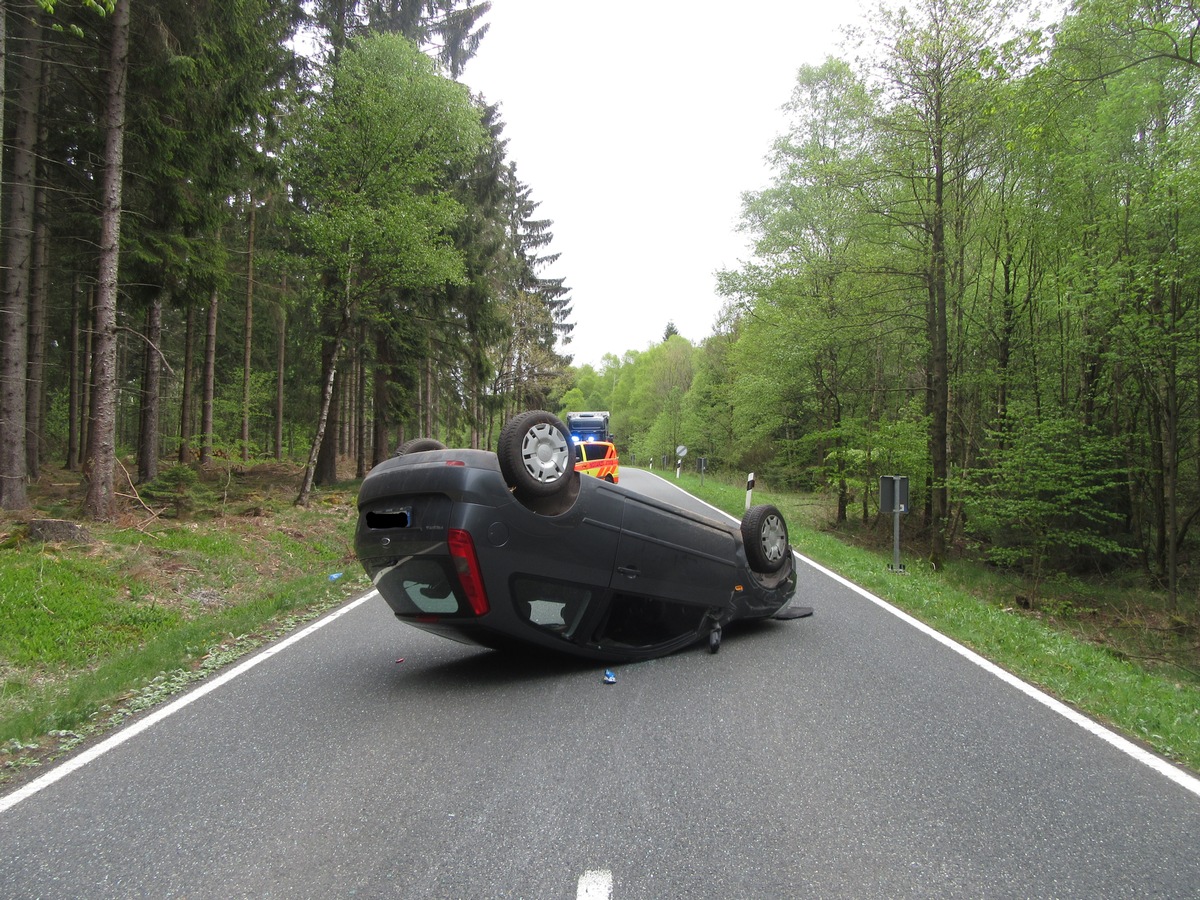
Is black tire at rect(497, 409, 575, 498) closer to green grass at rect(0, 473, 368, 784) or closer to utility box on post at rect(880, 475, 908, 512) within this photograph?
green grass at rect(0, 473, 368, 784)

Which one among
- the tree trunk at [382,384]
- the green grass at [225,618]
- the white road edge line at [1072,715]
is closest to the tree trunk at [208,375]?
the tree trunk at [382,384]

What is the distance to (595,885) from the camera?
8.18 feet

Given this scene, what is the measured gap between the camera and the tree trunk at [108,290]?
9.55m

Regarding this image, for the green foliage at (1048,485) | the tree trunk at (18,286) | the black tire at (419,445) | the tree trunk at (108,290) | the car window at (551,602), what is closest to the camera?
the car window at (551,602)

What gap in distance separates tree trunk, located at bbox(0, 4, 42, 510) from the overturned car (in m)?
7.40

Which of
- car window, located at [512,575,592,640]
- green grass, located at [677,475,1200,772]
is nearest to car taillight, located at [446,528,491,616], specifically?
car window, located at [512,575,592,640]

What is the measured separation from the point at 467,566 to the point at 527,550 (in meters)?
0.42

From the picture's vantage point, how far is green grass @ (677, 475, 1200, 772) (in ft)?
15.1

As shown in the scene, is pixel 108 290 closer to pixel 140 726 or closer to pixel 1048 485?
pixel 140 726

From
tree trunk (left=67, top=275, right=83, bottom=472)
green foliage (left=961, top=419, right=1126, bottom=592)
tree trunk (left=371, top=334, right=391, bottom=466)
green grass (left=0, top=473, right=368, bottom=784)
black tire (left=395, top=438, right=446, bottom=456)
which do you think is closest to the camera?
green grass (left=0, top=473, right=368, bottom=784)

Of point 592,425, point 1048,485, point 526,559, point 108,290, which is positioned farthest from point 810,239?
point 526,559

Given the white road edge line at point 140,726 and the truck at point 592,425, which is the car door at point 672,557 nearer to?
the white road edge line at point 140,726

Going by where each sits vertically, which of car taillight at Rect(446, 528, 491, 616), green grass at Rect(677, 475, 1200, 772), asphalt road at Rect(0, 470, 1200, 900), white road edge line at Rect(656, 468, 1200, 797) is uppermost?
car taillight at Rect(446, 528, 491, 616)

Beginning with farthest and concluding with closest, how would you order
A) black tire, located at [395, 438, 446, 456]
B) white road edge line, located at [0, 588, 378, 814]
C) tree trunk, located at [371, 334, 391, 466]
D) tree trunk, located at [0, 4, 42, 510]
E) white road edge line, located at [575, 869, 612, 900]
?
1. tree trunk, located at [371, 334, 391, 466]
2. tree trunk, located at [0, 4, 42, 510]
3. black tire, located at [395, 438, 446, 456]
4. white road edge line, located at [0, 588, 378, 814]
5. white road edge line, located at [575, 869, 612, 900]
